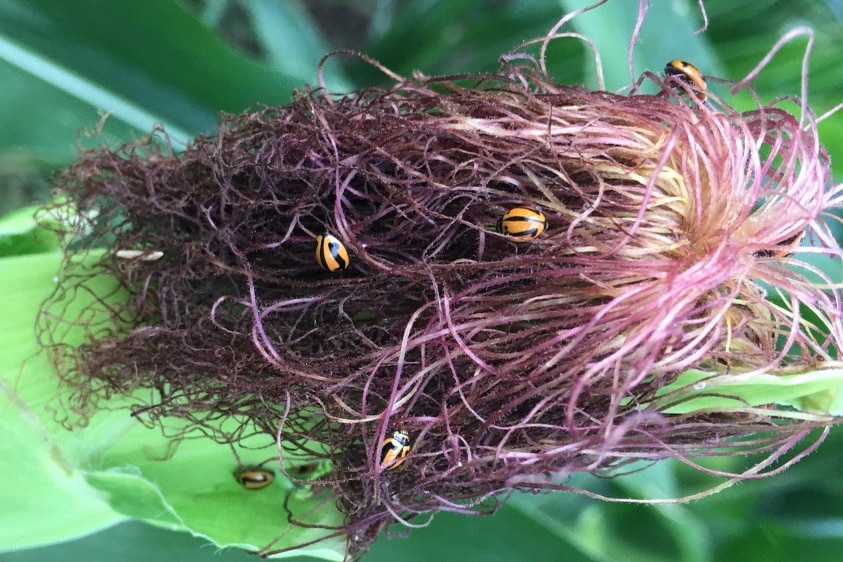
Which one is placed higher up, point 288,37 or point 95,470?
point 288,37

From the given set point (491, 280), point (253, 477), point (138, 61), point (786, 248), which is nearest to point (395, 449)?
point (491, 280)

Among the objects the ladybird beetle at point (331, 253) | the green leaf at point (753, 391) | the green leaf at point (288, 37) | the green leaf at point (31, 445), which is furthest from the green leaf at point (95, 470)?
A: the green leaf at point (288, 37)

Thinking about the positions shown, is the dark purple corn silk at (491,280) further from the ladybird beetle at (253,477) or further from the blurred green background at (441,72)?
the blurred green background at (441,72)

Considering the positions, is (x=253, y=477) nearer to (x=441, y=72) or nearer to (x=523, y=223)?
(x=523, y=223)

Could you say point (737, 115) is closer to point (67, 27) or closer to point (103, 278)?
point (103, 278)

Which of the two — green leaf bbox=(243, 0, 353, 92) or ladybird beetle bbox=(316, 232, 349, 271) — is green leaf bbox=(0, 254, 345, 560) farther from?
green leaf bbox=(243, 0, 353, 92)

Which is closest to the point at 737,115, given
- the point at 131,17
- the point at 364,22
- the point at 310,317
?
the point at 310,317
